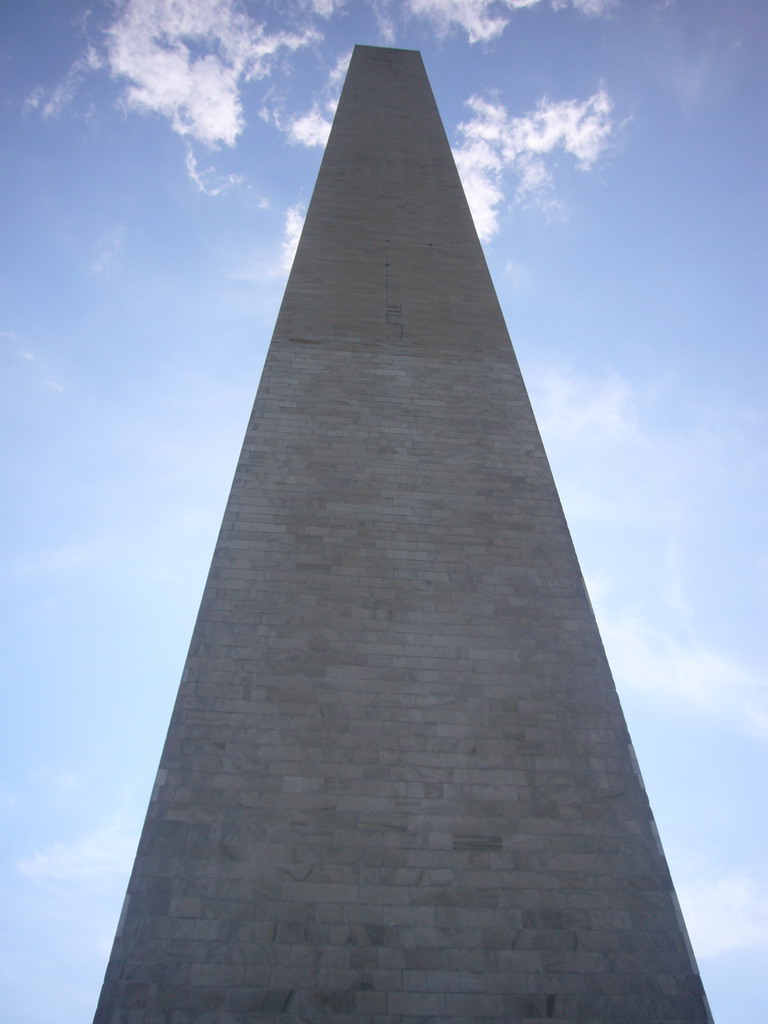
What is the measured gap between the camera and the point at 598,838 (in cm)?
723

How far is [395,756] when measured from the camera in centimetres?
761

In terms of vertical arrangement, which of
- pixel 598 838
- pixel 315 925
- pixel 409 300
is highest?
pixel 409 300

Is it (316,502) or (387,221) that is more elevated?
(387,221)

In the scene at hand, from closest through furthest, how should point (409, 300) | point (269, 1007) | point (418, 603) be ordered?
point (269, 1007) → point (418, 603) → point (409, 300)

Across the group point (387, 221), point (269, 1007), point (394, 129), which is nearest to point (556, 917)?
point (269, 1007)

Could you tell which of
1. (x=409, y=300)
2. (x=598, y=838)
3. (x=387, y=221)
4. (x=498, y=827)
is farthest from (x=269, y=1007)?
(x=387, y=221)

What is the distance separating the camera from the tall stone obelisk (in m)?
6.29

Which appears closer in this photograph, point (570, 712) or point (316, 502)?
point (570, 712)

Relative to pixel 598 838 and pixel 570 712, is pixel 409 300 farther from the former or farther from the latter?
pixel 598 838

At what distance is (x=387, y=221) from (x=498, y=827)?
42.4 ft

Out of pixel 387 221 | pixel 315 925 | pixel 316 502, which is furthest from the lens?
pixel 387 221

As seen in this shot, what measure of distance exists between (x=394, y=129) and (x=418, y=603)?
15.3m

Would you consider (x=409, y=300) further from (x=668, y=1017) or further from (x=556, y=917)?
(x=668, y=1017)

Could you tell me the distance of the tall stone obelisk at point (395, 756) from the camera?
20.6 ft
